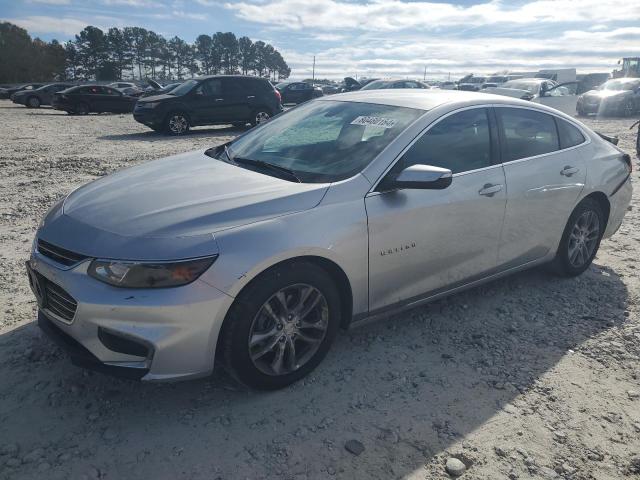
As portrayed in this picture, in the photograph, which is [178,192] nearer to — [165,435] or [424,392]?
[165,435]

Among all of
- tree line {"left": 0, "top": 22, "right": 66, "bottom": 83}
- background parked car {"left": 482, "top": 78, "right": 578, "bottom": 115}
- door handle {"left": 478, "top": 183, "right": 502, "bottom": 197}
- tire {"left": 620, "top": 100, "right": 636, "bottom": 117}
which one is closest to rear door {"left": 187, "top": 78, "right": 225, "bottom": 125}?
background parked car {"left": 482, "top": 78, "right": 578, "bottom": 115}

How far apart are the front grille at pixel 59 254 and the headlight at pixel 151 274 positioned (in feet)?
0.72

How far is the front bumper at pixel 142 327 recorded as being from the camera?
2.39 m

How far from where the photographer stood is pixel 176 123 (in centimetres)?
1430

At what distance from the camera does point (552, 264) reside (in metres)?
4.50

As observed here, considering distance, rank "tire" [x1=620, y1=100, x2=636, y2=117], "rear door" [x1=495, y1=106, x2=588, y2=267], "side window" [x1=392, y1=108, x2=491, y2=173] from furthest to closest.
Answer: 1. "tire" [x1=620, y1=100, x2=636, y2=117]
2. "rear door" [x1=495, y1=106, x2=588, y2=267]
3. "side window" [x1=392, y1=108, x2=491, y2=173]

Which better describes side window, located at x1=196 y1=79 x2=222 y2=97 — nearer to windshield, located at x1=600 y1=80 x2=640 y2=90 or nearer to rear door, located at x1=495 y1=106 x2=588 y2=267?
rear door, located at x1=495 y1=106 x2=588 y2=267

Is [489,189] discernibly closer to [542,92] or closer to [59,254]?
[59,254]

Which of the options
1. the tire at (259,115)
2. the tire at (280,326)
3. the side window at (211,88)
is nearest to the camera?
the tire at (280,326)

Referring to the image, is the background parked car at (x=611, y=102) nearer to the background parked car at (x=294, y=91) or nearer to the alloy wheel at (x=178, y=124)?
the background parked car at (x=294, y=91)

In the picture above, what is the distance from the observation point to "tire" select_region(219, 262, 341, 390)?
2.59 metres

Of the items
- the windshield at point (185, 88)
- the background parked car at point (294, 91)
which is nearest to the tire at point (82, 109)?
the background parked car at point (294, 91)

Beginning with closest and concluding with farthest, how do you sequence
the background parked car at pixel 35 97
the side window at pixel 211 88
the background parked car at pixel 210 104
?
1. the background parked car at pixel 210 104
2. the side window at pixel 211 88
3. the background parked car at pixel 35 97

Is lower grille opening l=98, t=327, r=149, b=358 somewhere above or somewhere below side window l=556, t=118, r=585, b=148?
below
